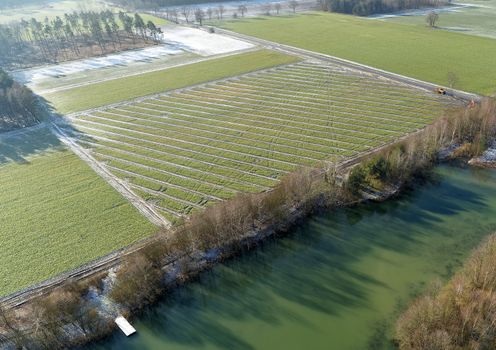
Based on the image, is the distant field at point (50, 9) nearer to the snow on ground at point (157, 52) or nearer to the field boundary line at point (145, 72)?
the snow on ground at point (157, 52)

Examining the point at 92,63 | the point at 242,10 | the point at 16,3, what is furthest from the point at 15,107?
the point at 16,3

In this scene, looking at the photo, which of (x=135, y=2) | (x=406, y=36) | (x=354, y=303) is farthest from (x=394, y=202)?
(x=135, y=2)

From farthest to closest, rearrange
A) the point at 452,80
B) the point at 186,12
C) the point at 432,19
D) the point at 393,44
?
the point at 186,12, the point at 432,19, the point at 393,44, the point at 452,80

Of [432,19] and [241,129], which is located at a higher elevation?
[432,19]

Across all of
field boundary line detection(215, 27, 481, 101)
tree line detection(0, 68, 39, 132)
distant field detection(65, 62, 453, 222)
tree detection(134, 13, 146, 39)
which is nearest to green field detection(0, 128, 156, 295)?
distant field detection(65, 62, 453, 222)

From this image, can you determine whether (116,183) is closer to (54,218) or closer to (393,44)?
(54,218)

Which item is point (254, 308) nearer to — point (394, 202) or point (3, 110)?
point (394, 202)
